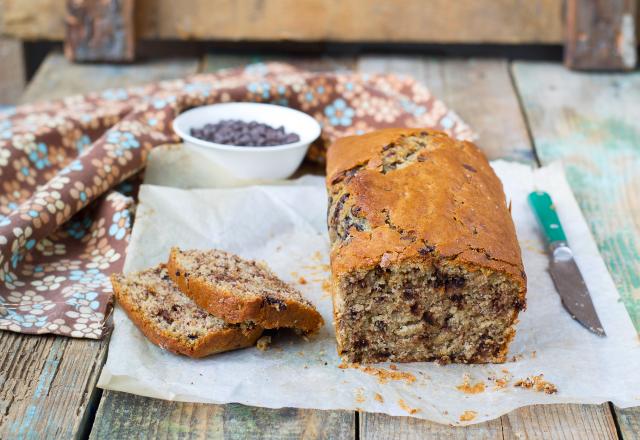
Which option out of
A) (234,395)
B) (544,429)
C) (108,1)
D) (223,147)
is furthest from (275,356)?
(108,1)

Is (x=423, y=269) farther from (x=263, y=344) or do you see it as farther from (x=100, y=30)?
(x=100, y=30)

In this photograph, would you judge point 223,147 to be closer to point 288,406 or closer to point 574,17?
point 288,406

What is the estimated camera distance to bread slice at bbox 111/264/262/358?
2.52 meters

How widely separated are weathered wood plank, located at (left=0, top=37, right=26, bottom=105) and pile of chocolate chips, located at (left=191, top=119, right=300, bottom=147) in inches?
84.4

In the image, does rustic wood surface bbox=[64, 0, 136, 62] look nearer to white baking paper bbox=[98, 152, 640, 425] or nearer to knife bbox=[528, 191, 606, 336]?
white baking paper bbox=[98, 152, 640, 425]

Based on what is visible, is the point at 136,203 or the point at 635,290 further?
the point at 136,203

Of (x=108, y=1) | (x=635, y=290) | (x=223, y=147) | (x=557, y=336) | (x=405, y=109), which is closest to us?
(x=557, y=336)

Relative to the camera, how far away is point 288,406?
2.39 m

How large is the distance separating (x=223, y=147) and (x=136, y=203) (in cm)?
47

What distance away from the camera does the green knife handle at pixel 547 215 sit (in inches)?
128

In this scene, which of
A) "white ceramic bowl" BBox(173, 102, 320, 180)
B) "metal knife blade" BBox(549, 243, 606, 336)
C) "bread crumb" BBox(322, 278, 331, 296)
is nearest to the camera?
"metal knife blade" BBox(549, 243, 606, 336)

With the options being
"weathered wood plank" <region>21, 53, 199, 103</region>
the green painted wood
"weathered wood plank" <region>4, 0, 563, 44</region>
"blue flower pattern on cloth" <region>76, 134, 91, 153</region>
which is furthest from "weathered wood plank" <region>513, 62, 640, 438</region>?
"blue flower pattern on cloth" <region>76, 134, 91, 153</region>

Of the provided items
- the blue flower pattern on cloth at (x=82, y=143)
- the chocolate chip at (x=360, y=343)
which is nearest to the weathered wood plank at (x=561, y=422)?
the chocolate chip at (x=360, y=343)

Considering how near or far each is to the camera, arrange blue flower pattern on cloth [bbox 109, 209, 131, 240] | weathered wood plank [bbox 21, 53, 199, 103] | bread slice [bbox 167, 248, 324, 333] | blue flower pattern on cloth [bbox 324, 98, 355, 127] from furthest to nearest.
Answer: weathered wood plank [bbox 21, 53, 199, 103], blue flower pattern on cloth [bbox 324, 98, 355, 127], blue flower pattern on cloth [bbox 109, 209, 131, 240], bread slice [bbox 167, 248, 324, 333]
